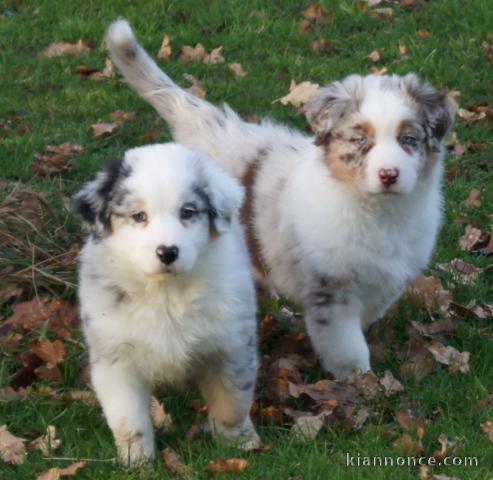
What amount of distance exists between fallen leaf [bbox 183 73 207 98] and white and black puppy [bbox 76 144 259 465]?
4.23 meters

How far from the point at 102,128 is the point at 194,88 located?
1075 mm

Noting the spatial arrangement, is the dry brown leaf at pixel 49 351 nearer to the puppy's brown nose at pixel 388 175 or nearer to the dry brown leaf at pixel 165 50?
the puppy's brown nose at pixel 388 175

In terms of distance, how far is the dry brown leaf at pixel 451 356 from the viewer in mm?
5289

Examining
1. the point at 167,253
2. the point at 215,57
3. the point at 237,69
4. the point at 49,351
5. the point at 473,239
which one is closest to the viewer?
the point at 167,253

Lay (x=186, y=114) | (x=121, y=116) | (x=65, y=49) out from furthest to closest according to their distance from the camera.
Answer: (x=65, y=49), (x=121, y=116), (x=186, y=114)

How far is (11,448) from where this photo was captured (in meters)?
4.51

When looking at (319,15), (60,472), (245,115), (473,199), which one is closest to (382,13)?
(319,15)

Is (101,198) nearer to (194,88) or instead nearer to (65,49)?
(194,88)

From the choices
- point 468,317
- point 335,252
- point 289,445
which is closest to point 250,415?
point 289,445

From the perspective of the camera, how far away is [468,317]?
5.93m

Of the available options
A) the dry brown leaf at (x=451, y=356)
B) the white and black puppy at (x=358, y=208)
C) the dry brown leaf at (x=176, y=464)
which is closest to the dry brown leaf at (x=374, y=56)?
the white and black puppy at (x=358, y=208)

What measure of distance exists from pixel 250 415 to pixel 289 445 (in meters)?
0.42

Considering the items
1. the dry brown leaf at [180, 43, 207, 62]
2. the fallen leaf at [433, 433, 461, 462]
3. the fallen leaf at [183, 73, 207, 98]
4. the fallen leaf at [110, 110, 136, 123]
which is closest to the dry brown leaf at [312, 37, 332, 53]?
the dry brown leaf at [180, 43, 207, 62]

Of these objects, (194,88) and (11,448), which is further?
(194,88)
